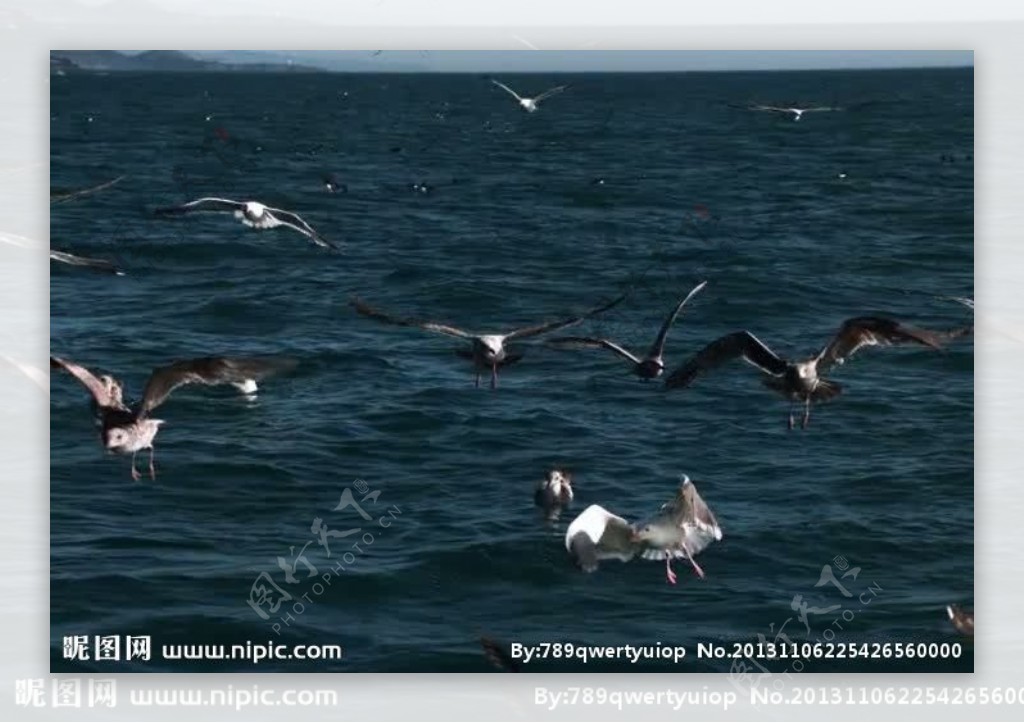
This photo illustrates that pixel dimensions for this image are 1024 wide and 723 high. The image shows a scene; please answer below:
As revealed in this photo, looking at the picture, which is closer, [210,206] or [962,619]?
[962,619]

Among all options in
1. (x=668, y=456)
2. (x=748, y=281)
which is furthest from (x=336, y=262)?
(x=668, y=456)

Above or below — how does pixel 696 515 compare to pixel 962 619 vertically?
above

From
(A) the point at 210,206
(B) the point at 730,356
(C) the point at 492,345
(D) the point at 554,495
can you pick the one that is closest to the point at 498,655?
(D) the point at 554,495

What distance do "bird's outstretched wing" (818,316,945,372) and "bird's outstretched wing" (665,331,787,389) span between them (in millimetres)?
619

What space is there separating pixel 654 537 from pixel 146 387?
20.7 ft

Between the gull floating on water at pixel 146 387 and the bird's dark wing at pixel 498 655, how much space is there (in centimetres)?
470

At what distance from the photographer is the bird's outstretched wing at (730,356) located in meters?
22.1

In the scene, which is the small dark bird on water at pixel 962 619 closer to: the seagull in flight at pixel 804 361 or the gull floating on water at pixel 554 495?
the seagull in flight at pixel 804 361

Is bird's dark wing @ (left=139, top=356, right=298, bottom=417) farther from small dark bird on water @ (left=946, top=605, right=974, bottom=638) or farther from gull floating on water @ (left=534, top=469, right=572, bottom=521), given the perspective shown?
small dark bird on water @ (left=946, top=605, right=974, bottom=638)

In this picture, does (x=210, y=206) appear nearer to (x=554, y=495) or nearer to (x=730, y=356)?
(x=554, y=495)

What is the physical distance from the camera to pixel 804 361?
2278 cm

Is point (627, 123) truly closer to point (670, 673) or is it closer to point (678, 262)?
point (678, 262)

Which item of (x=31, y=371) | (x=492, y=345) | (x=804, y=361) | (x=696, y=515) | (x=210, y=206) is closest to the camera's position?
(x=31, y=371)

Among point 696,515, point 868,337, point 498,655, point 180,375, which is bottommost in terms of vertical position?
point 498,655
